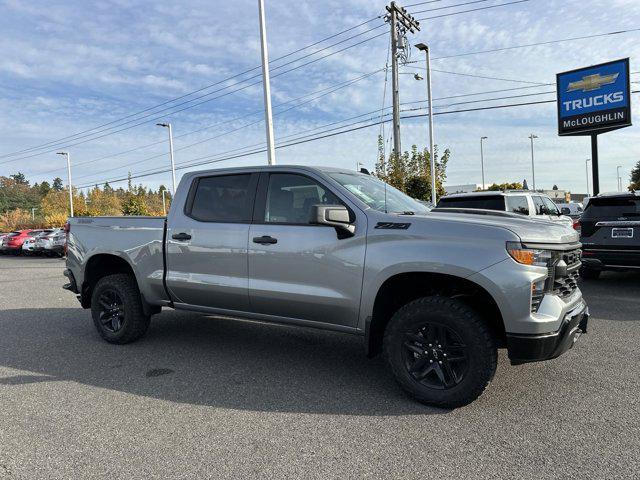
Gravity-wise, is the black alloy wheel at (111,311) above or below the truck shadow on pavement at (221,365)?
above

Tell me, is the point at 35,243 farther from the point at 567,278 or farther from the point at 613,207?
the point at 567,278

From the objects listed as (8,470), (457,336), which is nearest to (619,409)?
(457,336)

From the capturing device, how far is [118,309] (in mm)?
5781

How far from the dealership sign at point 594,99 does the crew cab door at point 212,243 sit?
16.5 metres

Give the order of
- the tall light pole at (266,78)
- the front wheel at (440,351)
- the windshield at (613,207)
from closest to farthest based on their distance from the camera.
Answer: the front wheel at (440,351), the windshield at (613,207), the tall light pole at (266,78)

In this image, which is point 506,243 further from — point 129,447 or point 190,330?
point 190,330

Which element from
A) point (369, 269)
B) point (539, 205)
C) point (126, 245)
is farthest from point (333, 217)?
point (539, 205)

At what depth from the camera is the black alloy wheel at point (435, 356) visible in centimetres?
371

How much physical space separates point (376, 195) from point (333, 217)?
87 centimetres

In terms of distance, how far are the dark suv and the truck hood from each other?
4846 mm

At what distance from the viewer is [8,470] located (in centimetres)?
296

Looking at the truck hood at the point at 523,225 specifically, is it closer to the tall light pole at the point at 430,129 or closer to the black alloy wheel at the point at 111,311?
the black alloy wheel at the point at 111,311

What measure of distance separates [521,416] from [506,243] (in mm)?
1256

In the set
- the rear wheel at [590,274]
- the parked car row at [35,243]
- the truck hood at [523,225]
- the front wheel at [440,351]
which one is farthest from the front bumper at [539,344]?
the parked car row at [35,243]
